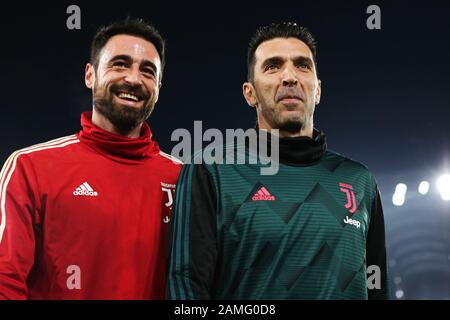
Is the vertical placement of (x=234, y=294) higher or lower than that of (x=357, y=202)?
lower

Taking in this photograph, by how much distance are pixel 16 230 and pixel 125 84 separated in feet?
3.39

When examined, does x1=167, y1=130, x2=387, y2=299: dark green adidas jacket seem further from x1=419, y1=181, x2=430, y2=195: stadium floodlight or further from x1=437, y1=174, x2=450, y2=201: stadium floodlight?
x1=419, y1=181, x2=430, y2=195: stadium floodlight

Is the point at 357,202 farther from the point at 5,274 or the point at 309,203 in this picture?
the point at 5,274

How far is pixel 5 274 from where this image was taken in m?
2.55

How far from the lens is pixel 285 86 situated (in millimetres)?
2830

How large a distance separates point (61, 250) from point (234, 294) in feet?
3.15

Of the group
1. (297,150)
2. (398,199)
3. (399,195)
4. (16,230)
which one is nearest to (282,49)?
(297,150)

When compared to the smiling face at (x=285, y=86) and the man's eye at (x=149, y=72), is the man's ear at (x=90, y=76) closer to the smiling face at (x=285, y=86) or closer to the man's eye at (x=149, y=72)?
the man's eye at (x=149, y=72)

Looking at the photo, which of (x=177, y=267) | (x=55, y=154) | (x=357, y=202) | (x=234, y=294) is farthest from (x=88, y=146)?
(x=357, y=202)

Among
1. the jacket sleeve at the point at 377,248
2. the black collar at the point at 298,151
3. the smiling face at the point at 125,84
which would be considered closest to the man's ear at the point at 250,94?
the black collar at the point at 298,151

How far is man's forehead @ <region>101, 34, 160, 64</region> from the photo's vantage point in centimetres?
317

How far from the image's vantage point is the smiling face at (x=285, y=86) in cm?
283

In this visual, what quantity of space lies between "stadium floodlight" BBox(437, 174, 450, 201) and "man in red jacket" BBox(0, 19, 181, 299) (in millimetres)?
15165

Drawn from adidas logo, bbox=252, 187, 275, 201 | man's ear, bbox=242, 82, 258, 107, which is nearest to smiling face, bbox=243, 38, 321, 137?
man's ear, bbox=242, 82, 258, 107
